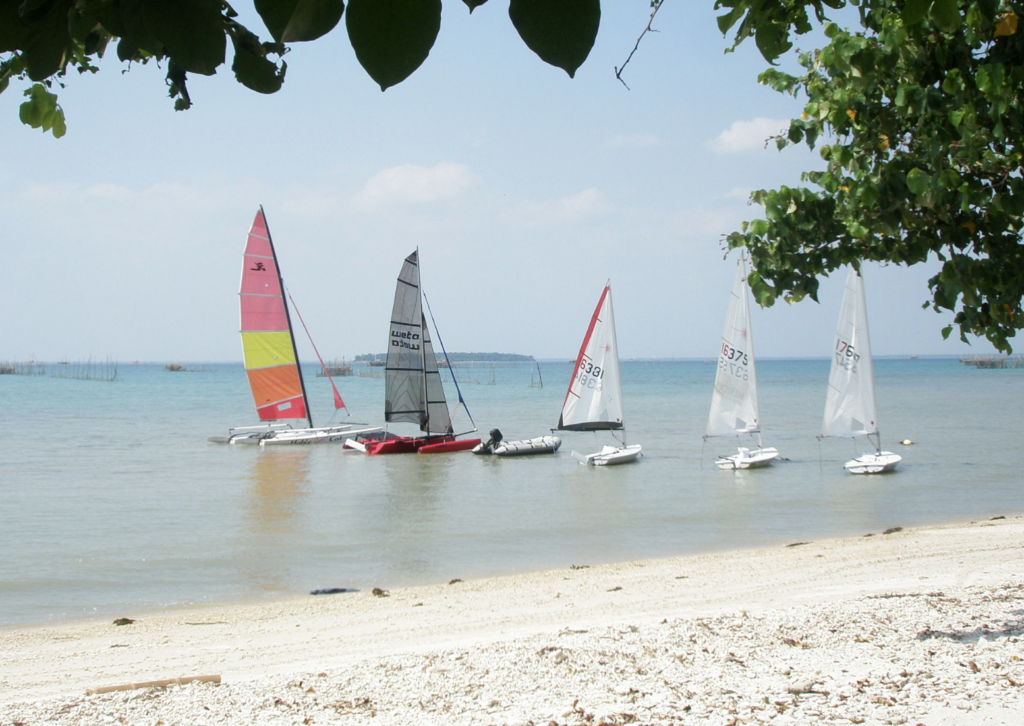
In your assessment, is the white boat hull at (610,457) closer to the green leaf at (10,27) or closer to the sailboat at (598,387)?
the sailboat at (598,387)

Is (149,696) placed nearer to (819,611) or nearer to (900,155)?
(819,611)

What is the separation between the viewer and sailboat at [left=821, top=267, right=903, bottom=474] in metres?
18.6

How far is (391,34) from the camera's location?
658mm

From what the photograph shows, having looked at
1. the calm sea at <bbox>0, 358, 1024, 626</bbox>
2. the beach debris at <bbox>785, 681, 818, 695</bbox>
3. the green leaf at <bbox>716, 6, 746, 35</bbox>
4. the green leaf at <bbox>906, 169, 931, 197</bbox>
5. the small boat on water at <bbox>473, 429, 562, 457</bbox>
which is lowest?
the calm sea at <bbox>0, 358, 1024, 626</bbox>

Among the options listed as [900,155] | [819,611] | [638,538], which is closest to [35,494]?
[638,538]

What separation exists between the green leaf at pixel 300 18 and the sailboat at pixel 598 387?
21205mm

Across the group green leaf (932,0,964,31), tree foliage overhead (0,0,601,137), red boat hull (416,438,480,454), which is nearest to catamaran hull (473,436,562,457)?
red boat hull (416,438,480,454)

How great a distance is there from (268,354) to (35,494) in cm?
928

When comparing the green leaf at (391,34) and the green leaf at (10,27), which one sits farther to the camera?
the green leaf at (10,27)

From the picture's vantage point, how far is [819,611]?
601 cm

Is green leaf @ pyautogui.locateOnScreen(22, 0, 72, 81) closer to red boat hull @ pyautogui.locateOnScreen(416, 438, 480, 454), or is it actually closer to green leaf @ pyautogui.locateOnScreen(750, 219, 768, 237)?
green leaf @ pyautogui.locateOnScreen(750, 219, 768, 237)

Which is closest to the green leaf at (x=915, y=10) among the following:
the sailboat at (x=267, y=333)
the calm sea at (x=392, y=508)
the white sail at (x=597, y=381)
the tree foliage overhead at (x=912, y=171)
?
the tree foliage overhead at (x=912, y=171)

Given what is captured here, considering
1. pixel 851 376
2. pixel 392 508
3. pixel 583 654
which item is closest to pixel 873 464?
pixel 851 376

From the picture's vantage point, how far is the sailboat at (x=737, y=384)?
65.5ft
